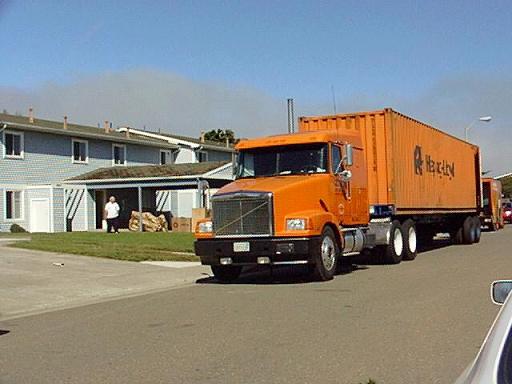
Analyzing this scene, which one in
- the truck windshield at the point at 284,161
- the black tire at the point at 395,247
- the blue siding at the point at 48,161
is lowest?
the black tire at the point at 395,247

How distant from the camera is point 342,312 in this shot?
11188 millimetres

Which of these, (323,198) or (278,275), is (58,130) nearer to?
(278,275)

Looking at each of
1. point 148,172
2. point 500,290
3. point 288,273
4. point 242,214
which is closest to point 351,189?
point 288,273

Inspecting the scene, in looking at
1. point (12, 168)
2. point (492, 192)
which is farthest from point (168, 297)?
point (492, 192)

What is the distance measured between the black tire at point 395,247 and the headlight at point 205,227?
5790 millimetres

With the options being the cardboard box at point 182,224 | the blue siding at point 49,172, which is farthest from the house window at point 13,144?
the cardboard box at point 182,224

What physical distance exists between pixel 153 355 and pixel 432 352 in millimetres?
2992

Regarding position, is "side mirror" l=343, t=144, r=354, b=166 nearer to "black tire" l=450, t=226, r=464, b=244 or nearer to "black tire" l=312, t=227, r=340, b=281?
"black tire" l=312, t=227, r=340, b=281

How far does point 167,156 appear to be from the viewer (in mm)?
49062

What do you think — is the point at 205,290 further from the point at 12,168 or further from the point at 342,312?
the point at 12,168

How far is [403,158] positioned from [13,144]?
21.6m

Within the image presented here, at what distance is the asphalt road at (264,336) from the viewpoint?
7289 mm

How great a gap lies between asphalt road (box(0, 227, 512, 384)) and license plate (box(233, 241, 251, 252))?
2.78ft

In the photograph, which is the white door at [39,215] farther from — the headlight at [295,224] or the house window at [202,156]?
the headlight at [295,224]
